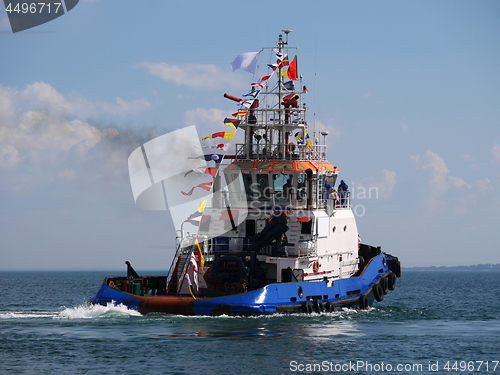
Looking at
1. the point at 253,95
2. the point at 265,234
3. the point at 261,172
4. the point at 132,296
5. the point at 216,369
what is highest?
the point at 253,95

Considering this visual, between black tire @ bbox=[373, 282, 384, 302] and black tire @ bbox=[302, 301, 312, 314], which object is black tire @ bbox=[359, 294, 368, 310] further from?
black tire @ bbox=[302, 301, 312, 314]

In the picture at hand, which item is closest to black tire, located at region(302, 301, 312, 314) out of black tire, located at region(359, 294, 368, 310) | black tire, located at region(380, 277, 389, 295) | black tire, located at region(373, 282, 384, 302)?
black tire, located at region(359, 294, 368, 310)

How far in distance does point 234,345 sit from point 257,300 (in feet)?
10.9

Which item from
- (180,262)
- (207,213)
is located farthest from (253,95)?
(180,262)

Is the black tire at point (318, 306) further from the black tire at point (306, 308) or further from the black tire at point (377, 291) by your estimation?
the black tire at point (377, 291)

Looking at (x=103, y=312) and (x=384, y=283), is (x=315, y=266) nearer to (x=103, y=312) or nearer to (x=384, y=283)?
(x=384, y=283)

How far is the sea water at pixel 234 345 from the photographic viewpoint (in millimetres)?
20672

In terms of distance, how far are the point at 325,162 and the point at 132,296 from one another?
36.8 feet

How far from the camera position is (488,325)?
30.6 m

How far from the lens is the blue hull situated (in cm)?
2550

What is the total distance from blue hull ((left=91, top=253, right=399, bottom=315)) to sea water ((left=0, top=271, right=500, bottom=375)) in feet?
1.18

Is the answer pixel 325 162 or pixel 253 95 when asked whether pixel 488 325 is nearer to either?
pixel 325 162

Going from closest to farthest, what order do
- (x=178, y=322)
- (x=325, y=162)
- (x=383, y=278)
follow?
(x=178, y=322) < (x=325, y=162) < (x=383, y=278)

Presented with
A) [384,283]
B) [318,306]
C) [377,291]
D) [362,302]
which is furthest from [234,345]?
[384,283]
